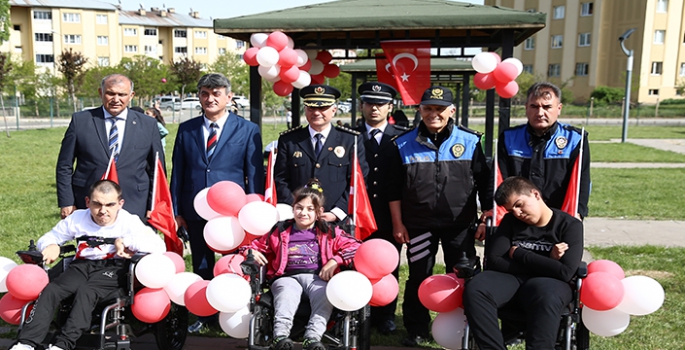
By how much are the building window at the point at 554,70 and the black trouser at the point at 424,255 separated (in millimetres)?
54444

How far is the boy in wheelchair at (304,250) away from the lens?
3623 mm

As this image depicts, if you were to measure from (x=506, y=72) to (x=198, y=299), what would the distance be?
326 cm

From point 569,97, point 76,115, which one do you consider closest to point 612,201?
point 76,115

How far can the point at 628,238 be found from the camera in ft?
23.6

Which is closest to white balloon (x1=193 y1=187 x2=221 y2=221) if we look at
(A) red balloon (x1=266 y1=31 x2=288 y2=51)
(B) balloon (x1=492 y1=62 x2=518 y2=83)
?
(A) red balloon (x1=266 y1=31 x2=288 y2=51)

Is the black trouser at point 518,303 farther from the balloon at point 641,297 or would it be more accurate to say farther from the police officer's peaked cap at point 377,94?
the police officer's peaked cap at point 377,94

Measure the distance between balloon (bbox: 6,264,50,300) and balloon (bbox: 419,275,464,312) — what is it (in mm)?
2247

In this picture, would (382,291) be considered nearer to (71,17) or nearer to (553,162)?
(553,162)

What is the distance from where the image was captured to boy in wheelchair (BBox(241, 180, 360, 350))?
11.9 feet

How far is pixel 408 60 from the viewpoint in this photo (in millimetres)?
5898

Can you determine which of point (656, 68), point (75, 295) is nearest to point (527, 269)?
point (75, 295)

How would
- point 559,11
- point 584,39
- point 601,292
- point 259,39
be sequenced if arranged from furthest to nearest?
point 559,11 → point 584,39 → point 259,39 → point 601,292

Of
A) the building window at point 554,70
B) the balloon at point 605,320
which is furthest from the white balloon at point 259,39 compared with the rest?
the building window at point 554,70

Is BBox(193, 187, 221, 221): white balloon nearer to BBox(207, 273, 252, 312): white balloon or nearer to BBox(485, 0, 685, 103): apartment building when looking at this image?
BBox(207, 273, 252, 312): white balloon
